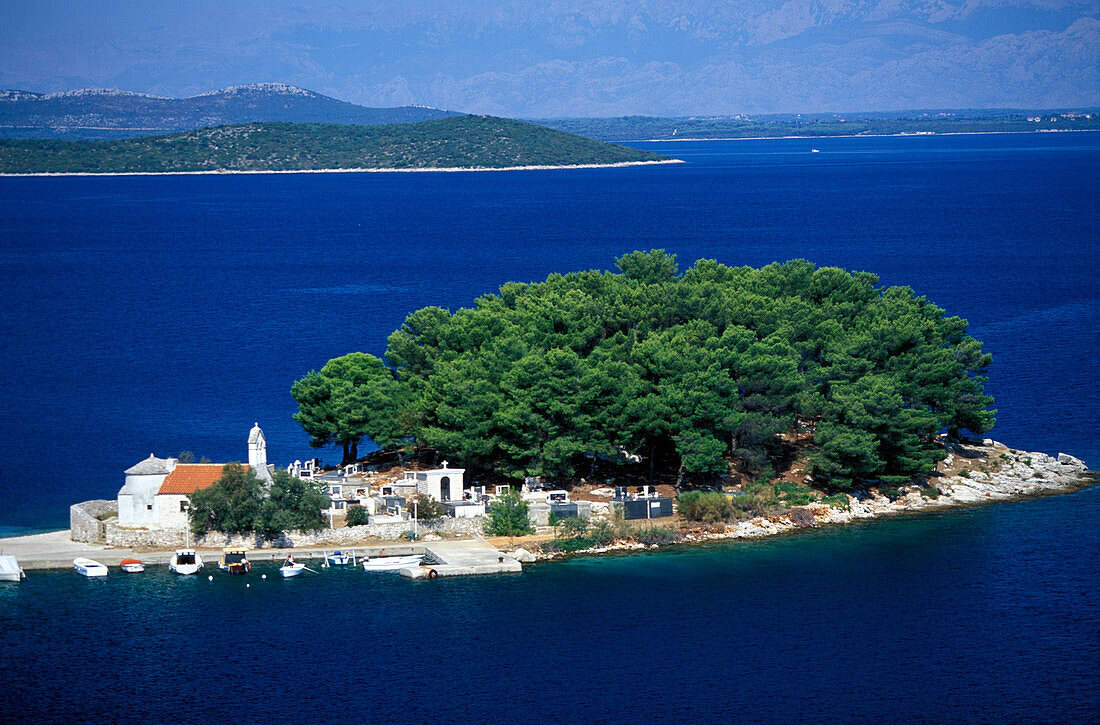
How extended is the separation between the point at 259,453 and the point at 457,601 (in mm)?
14182

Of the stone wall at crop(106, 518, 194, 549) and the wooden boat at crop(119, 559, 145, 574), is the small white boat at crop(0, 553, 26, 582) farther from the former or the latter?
the stone wall at crop(106, 518, 194, 549)

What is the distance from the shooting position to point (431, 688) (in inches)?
1826

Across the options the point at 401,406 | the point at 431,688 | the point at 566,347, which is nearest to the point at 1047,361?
the point at 566,347

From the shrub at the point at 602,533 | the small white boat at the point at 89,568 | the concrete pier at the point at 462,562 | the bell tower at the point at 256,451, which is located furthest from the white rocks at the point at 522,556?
the small white boat at the point at 89,568

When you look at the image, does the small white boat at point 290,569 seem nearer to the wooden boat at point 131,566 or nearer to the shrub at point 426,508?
the wooden boat at point 131,566

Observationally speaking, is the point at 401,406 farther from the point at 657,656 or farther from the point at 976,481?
the point at 976,481

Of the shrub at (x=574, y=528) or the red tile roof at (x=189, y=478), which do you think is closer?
the red tile roof at (x=189, y=478)

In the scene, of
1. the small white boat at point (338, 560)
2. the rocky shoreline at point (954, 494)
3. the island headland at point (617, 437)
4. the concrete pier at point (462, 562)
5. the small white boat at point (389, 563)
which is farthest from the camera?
the rocky shoreline at point (954, 494)

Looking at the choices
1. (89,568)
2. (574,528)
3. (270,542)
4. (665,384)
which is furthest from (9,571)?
(665,384)

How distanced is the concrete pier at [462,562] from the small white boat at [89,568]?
12536mm

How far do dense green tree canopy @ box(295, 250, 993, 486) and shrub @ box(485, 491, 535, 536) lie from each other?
10.3 feet

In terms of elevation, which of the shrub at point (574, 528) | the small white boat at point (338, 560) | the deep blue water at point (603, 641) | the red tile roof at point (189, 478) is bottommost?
the deep blue water at point (603, 641)

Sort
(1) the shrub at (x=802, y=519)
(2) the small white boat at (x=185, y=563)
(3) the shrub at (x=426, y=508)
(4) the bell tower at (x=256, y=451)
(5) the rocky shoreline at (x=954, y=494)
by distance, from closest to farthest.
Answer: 1. (2) the small white boat at (x=185, y=563)
2. (3) the shrub at (x=426, y=508)
3. (5) the rocky shoreline at (x=954, y=494)
4. (4) the bell tower at (x=256, y=451)
5. (1) the shrub at (x=802, y=519)

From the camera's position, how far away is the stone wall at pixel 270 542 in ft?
194
